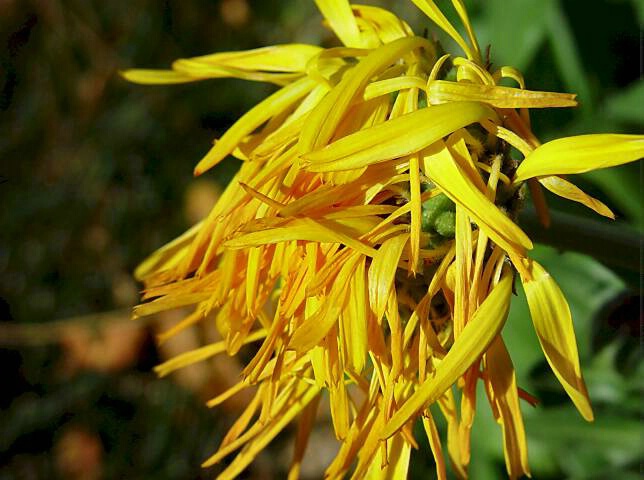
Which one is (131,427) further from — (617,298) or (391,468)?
(391,468)

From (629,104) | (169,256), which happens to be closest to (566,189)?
(169,256)

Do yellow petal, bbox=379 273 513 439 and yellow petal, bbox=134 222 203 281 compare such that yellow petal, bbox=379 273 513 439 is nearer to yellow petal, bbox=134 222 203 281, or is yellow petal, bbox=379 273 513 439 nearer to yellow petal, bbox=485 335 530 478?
yellow petal, bbox=485 335 530 478

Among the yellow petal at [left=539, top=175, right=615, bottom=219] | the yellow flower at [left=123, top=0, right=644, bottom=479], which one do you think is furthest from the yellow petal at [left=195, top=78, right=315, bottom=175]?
the yellow petal at [left=539, top=175, right=615, bottom=219]

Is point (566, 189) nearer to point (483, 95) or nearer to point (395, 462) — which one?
point (483, 95)

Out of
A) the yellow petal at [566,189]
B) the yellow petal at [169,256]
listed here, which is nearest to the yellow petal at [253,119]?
the yellow petal at [169,256]

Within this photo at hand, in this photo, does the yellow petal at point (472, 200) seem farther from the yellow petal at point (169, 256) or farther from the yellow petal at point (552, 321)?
the yellow petal at point (169, 256)

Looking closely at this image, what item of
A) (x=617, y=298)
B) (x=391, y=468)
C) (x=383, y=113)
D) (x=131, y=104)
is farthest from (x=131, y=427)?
(x=383, y=113)
